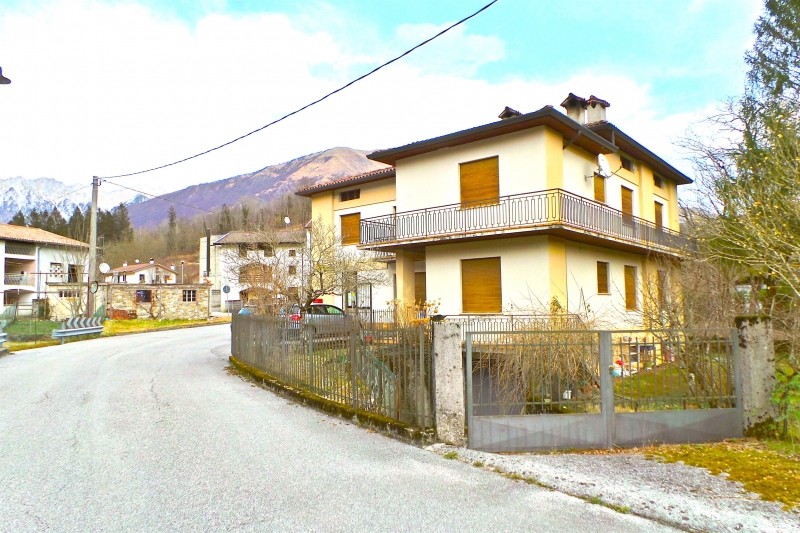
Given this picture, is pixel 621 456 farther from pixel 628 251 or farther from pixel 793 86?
pixel 628 251

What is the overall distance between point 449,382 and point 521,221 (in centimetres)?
1093

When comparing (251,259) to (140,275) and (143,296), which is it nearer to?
(143,296)

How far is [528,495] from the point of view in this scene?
15.2 ft

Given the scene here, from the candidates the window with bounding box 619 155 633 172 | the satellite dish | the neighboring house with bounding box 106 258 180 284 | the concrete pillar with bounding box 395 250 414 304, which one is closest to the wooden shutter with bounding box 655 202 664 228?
the window with bounding box 619 155 633 172

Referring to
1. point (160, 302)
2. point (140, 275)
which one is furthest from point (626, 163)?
point (140, 275)

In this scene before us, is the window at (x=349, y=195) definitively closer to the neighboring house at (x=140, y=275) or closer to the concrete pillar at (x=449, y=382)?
the concrete pillar at (x=449, y=382)

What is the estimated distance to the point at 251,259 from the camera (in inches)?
971

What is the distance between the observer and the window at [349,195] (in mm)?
28270

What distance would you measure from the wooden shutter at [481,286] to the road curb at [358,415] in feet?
28.1

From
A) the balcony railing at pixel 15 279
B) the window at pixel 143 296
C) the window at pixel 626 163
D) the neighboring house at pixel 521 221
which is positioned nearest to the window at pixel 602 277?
the neighboring house at pixel 521 221

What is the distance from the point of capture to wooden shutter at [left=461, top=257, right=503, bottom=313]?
1681cm

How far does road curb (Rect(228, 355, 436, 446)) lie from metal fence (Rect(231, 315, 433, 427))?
0.38ft

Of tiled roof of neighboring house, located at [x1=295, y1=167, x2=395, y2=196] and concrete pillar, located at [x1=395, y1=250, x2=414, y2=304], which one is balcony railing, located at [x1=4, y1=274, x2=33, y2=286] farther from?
concrete pillar, located at [x1=395, y1=250, x2=414, y2=304]

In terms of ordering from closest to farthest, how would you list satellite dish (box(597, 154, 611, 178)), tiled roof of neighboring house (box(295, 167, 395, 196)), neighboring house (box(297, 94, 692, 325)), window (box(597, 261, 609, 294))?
1. neighboring house (box(297, 94, 692, 325))
2. satellite dish (box(597, 154, 611, 178))
3. window (box(597, 261, 609, 294))
4. tiled roof of neighboring house (box(295, 167, 395, 196))
